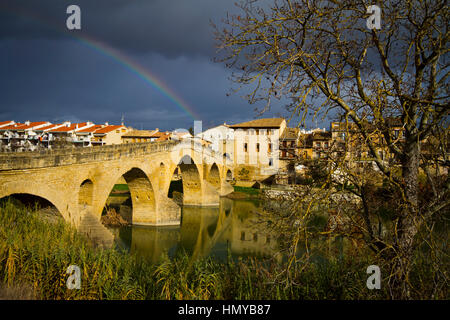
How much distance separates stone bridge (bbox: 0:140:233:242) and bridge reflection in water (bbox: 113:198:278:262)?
1264 millimetres

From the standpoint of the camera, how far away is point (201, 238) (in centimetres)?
1858

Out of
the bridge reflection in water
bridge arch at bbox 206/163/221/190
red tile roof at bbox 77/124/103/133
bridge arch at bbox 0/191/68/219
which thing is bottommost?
the bridge reflection in water

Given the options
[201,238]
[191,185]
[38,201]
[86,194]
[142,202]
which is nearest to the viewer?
[38,201]

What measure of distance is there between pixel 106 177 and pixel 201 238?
6.99 m

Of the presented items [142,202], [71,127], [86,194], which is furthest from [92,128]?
[86,194]

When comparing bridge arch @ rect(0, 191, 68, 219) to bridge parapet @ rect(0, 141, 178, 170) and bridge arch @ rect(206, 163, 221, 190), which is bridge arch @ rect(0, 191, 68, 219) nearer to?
bridge parapet @ rect(0, 141, 178, 170)

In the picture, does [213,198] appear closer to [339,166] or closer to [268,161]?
[268,161]

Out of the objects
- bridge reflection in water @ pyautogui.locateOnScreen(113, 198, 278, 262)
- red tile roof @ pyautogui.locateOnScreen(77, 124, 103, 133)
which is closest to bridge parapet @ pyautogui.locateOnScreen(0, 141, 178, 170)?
bridge reflection in water @ pyautogui.locateOnScreen(113, 198, 278, 262)

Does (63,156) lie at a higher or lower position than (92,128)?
lower

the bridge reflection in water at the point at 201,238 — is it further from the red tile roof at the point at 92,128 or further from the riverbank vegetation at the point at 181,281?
the red tile roof at the point at 92,128

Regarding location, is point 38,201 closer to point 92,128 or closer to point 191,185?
point 191,185

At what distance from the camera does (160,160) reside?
20.1 metres

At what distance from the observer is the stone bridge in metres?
9.73
